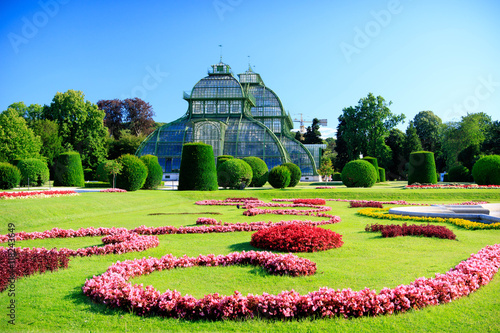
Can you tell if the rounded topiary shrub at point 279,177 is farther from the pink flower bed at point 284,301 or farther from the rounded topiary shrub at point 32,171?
the pink flower bed at point 284,301

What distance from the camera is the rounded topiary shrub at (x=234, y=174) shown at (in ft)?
99.9

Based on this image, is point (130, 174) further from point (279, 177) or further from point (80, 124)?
point (80, 124)

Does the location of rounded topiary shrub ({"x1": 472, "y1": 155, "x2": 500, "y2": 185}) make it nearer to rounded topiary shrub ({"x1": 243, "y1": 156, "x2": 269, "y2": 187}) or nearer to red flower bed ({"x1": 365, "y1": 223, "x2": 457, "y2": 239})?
rounded topiary shrub ({"x1": 243, "y1": 156, "x2": 269, "y2": 187})

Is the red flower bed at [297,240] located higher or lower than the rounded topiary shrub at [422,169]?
lower

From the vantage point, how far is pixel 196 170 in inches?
1101

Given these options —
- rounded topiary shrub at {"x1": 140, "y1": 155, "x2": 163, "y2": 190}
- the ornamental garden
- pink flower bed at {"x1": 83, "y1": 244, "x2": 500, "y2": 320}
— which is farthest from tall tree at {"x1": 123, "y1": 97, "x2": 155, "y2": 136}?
pink flower bed at {"x1": 83, "y1": 244, "x2": 500, "y2": 320}

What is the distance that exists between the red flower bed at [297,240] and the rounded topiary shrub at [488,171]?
30.0 metres

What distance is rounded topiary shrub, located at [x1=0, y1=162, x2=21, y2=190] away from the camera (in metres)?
27.5

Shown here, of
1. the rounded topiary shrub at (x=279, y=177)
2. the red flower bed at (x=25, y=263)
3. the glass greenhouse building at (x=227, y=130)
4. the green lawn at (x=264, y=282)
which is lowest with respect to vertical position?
the green lawn at (x=264, y=282)

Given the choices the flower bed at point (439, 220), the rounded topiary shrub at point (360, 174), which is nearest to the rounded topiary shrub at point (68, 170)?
the rounded topiary shrub at point (360, 174)

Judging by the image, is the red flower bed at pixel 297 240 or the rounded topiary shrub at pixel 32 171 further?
the rounded topiary shrub at pixel 32 171

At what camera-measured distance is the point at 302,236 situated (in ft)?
26.9

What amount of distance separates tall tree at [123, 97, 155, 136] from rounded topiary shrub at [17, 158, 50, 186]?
37.4m

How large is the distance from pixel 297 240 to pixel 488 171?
3102 cm
